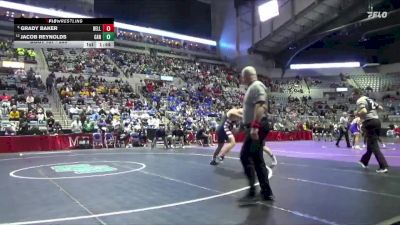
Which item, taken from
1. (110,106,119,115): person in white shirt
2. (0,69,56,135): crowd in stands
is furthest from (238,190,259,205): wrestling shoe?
(110,106,119,115): person in white shirt

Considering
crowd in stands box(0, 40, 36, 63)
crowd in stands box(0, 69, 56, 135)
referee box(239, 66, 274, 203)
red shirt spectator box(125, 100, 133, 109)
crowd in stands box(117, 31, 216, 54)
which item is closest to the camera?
referee box(239, 66, 274, 203)

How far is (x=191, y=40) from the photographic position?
39688 mm

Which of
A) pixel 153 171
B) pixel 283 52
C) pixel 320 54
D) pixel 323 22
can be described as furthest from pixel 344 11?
pixel 153 171

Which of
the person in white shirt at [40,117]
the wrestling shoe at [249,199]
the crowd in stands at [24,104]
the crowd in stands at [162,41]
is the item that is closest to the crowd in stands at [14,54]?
the crowd in stands at [24,104]

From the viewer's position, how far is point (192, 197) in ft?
17.3

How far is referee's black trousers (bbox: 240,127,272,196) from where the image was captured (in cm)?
505

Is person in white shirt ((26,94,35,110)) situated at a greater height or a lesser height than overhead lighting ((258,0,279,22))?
lesser

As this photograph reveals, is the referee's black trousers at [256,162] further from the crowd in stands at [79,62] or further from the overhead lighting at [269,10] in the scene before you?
the overhead lighting at [269,10]

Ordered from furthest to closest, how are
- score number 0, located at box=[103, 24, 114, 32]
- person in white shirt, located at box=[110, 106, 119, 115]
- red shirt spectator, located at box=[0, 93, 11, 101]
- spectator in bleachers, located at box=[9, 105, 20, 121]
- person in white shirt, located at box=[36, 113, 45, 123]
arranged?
person in white shirt, located at box=[110, 106, 119, 115], red shirt spectator, located at box=[0, 93, 11, 101], person in white shirt, located at box=[36, 113, 45, 123], spectator in bleachers, located at box=[9, 105, 20, 121], score number 0, located at box=[103, 24, 114, 32]

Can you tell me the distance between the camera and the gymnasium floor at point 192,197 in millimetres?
4121
